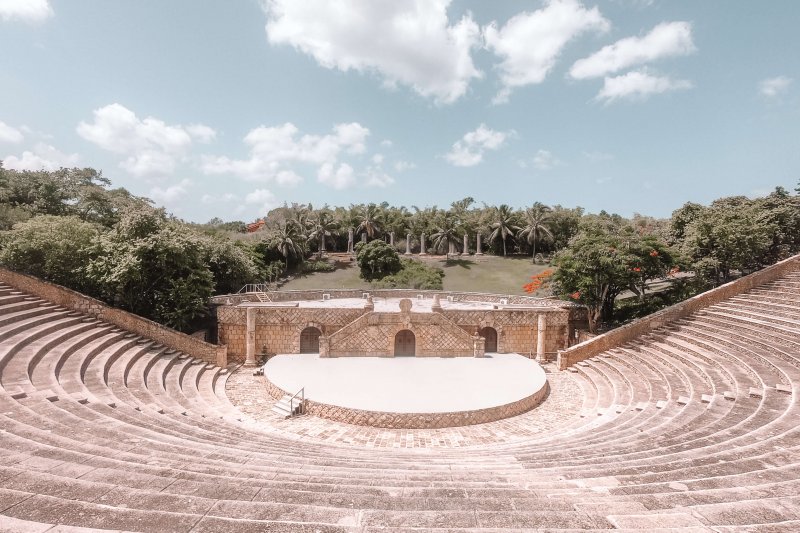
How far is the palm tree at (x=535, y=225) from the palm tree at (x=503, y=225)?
1714 millimetres

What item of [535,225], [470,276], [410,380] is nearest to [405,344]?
[410,380]

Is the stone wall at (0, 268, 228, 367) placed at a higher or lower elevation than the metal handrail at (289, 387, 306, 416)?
higher

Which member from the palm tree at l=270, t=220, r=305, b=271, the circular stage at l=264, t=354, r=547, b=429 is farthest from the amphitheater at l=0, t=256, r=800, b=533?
the palm tree at l=270, t=220, r=305, b=271

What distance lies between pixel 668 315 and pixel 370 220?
42.8 metres

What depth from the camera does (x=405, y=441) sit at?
1254 cm

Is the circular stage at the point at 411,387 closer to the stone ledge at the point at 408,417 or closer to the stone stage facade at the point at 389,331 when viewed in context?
the stone ledge at the point at 408,417

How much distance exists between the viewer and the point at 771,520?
4340mm

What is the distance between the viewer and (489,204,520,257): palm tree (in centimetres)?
5294

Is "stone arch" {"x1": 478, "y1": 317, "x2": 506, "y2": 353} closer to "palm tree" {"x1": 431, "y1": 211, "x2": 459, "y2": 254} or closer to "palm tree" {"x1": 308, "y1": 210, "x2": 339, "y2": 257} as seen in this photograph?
"palm tree" {"x1": 431, "y1": 211, "x2": 459, "y2": 254}

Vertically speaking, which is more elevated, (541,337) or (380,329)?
(380,329)

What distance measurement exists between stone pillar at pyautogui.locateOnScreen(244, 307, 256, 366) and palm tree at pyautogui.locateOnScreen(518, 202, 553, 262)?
130ft

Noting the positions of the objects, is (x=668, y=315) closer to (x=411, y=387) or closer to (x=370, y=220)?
(x=411, y=387)

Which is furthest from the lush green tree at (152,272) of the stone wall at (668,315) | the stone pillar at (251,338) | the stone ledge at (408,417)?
the stone wall at (668,315)

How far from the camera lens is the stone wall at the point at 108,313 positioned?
1817cm
